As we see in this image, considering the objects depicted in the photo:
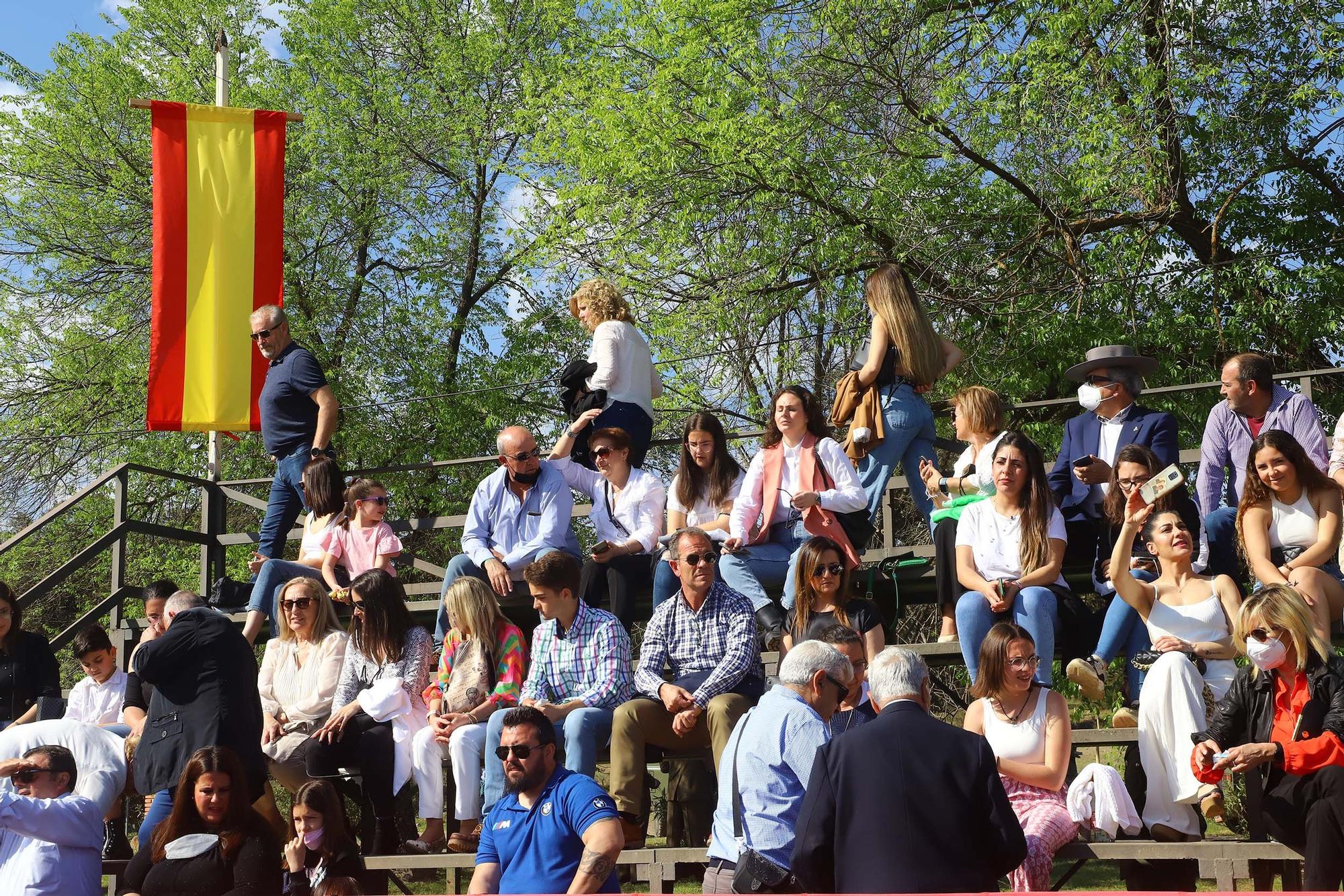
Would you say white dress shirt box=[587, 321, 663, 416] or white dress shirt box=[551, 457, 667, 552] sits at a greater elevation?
white dress shirt box=[587, 321, 663, 416]

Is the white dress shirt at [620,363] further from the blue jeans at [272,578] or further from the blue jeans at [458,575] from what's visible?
the blue jeans at [272,578]

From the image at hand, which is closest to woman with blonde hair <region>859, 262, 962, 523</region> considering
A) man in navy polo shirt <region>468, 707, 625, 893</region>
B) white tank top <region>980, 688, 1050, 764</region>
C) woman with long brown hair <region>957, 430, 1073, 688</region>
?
woman with long brown hair <region>957, 430, 1073, 688</region>

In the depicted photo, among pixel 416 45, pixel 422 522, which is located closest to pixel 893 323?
pixel 422 522

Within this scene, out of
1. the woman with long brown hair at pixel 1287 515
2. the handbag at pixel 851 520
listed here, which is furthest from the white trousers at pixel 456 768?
the woman with long brown hair at pixel 1287 515

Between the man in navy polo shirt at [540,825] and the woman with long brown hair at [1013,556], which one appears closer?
the man in navy polo shirt at [540,825]

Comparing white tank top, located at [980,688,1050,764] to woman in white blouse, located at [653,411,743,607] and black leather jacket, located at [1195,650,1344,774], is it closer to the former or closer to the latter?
black leather jacket, located at [1195,650,1344,774]

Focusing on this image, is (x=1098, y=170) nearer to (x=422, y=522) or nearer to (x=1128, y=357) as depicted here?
(x=1128, y=357)

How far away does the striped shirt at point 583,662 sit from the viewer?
25.0 feet

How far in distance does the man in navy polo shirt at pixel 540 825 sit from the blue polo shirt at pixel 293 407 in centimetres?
485

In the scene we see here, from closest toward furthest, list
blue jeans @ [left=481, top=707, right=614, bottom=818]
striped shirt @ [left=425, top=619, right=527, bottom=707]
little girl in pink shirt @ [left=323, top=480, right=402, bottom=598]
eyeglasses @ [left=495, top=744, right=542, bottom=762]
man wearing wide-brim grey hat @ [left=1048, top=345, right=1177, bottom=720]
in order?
eyeglasses @ [left=495, top=744, right=542, bottom=762]
blue jeans @ [left=481, top=707, right=614, bottom=818]
striped shirt @ [left=425, top=619, right=527, bottom=707]
man wearing wide-brim grey hat @ [left=1048, top=345, right=1177, bottom=720]
little girl in pink shirt @ [left=323, top=480, right=402, bottom=598]

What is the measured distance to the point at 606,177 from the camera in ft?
58.7

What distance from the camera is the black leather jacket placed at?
608 centimetres

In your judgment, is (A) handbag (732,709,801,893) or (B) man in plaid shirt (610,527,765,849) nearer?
(A) handbag (732,709,801,893)

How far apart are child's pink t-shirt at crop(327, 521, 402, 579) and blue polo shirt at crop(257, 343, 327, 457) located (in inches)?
32.3
